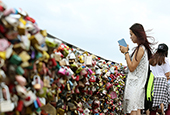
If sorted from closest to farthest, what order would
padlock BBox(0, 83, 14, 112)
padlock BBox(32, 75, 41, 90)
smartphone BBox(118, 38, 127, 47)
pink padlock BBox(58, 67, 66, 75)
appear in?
padlock BBox(0, 83, 14, 112), padlock BBox(32, 75, 41, 90), pink padlock BBox(58, 67, 66, 75), smartphone BBox(118, 38, 127, 47)

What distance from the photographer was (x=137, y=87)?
319 cm

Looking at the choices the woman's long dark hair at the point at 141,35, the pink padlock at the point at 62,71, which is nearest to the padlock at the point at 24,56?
the pink padlock at the point at 62,71

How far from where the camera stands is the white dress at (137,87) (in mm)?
3174

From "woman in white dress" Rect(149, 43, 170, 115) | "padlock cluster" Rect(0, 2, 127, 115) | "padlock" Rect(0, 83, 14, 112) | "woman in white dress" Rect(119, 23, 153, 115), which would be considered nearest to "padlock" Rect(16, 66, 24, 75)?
"padlock cluster" Rect(0, 2, 127, 115)

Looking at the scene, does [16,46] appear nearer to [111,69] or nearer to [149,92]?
[149,92]

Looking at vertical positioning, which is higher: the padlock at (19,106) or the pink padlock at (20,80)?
the pink padlock at (20,80)

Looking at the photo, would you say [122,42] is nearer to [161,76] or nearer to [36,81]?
[161,76]

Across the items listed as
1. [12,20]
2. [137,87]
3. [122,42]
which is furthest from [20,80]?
[122,42]

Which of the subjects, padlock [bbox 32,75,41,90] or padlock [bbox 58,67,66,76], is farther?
padlock [bbox 58,67,66,76]

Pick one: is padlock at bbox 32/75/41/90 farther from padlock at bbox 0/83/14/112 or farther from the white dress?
the white dress

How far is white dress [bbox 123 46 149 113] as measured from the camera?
3174 millimetres

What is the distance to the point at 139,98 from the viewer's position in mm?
3164

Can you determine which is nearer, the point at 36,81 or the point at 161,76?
the point at 36,81

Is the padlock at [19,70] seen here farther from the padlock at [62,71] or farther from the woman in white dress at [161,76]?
the woman in white dress at [161,76]
